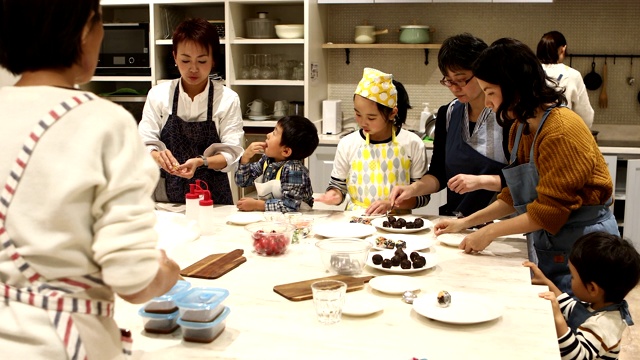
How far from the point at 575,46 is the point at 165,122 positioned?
3.33m

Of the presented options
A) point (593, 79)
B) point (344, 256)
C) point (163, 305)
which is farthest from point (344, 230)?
point (593, 79)

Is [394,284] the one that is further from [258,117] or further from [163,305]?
[258,117]

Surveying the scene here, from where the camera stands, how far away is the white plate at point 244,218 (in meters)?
2.53

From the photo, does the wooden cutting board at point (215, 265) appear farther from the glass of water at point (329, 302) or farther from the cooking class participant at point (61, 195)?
the cooking class participant at point (61, 195)

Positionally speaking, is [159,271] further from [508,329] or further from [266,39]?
[266,39]

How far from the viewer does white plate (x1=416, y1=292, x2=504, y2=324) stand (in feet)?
5.09

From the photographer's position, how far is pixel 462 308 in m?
1.63

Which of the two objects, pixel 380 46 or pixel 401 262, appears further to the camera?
pixel 380 46

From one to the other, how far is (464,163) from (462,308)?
129 cm

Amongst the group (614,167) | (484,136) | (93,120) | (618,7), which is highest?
(618,7)

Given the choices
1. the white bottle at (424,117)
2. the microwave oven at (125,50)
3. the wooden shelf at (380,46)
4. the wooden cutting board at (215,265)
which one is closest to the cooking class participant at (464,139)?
the wooden cutting board at (215,265)

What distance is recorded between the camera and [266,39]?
4781 mm

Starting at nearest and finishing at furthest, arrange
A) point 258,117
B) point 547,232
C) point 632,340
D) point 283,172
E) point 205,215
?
point 547,232 → point 205,215 → point 283,172 → point 632,340 → point 258,117

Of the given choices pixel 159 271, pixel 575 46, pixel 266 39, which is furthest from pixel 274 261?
pixel 575 46
